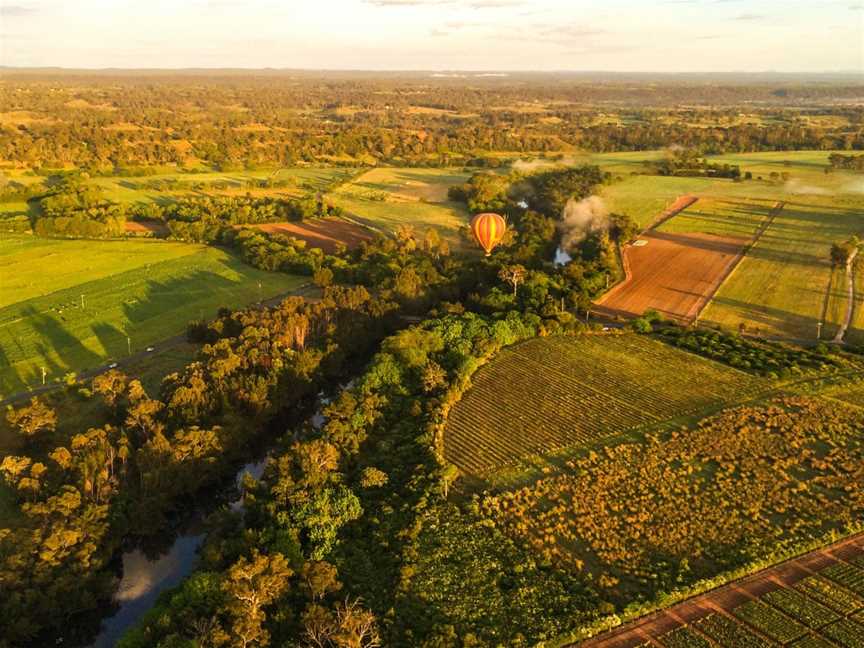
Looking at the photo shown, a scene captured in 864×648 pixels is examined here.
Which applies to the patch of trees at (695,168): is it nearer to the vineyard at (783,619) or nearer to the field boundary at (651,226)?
the field boundary at (651,226)

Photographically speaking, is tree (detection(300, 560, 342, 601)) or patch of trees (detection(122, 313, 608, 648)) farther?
tree (detection(300, 560, 342, 601))

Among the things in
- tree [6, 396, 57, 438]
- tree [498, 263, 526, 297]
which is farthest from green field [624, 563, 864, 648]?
tree [498, 263, 526, 297]

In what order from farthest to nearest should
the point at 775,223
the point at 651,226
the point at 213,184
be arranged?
the point at 213,184, the point at 651,226, the point at 775,223

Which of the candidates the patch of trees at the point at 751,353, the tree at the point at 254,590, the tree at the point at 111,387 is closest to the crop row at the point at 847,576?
the patch of trees at the point at 751,353

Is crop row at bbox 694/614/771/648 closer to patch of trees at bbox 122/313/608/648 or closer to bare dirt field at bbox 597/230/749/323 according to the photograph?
patch of trees at bbox 122/313/608/648

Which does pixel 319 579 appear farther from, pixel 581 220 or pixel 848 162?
pixel 848 162

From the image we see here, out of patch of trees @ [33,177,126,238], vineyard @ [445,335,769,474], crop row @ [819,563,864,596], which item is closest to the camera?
crop row @ [819,563,864,596]

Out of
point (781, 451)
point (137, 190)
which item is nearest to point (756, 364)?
point (781, 451)

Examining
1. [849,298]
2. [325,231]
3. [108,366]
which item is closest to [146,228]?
[325,231]
